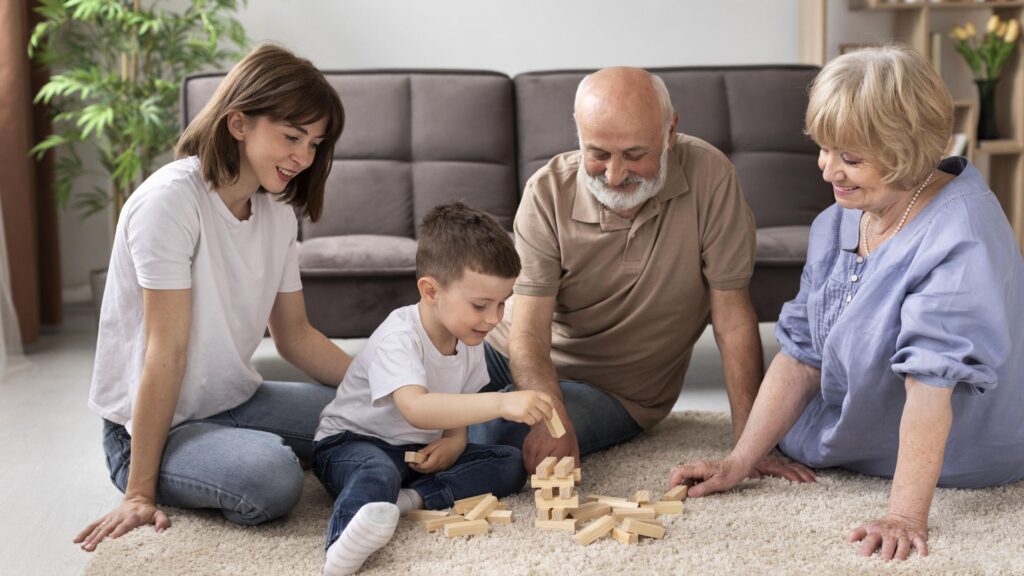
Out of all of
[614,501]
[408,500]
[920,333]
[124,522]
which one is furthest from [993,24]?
[124,522]

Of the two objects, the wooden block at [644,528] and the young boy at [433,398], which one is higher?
the young boy at [433,398]

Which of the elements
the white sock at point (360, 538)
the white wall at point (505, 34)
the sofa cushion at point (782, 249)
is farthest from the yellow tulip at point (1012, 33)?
the white sock at point (360, 538)

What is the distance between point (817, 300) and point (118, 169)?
306cm

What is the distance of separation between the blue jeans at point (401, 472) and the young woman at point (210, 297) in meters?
0.08

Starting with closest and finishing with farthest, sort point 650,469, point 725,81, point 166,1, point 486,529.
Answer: point 486,529
point 650,469
point 725,81
point 166,1

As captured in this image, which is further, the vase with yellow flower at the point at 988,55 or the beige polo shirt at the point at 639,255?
the vase with yellow flower at the point at 988,55

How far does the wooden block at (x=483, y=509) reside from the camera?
1.97 m

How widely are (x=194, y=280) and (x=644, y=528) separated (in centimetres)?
97

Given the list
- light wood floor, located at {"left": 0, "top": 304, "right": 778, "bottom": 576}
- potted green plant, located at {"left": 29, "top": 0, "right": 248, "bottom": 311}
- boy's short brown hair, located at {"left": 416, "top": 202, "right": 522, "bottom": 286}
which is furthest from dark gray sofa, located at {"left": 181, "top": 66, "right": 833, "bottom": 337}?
boy's short brown hair, located at {"left": 416, "top": 202, "right": 522, "bottom": 286}

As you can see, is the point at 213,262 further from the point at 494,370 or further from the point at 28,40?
the point at 28,40

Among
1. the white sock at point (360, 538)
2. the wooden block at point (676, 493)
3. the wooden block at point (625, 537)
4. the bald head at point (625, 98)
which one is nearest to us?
the white sock at point (360, 538)

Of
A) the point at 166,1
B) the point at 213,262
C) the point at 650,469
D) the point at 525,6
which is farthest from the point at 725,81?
the point at 166,1

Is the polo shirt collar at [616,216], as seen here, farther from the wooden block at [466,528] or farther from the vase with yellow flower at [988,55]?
the vase with yellow flower at [988,55]

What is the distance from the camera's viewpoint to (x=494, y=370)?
253cm
